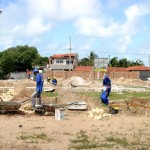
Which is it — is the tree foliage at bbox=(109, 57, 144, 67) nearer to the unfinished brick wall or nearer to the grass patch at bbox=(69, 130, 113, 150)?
the unfinished brick wall

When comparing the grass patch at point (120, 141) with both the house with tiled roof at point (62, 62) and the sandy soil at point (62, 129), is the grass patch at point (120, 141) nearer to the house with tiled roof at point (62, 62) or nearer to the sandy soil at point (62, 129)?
the sandy soil at point (62, 129)

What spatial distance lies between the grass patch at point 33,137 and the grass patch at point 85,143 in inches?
30.9

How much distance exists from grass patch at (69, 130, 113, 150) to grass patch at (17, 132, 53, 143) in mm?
784

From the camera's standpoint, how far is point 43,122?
14.0 metres

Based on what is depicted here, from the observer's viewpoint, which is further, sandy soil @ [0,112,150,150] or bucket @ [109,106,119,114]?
bucket @ [109,106,119,114]

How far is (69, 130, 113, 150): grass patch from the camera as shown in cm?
1043

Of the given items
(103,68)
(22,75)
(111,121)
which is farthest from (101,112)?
(22,75)

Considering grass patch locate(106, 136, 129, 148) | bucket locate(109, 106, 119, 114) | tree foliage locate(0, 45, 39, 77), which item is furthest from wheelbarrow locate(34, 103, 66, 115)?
tree foliage locate(0, 45, 39, 77)

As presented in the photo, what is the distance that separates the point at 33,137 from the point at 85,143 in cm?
157

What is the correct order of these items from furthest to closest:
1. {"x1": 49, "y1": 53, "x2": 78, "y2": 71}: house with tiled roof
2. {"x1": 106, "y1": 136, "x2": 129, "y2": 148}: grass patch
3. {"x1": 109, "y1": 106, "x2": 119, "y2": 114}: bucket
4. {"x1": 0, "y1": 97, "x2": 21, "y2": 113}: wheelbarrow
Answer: {"x1": 49, "y1": 53, "x2": 78, "y2": 71}: house with tiled roof → {"x1": 109, "y1": 106, "x2": 119, "y2": 114}: bucket → {"x1": 0, "y1": 97, "x2": 21, "y2": 113}: wheelbarrow → {"x1": 106, "y1": 136, "x2": 129, "y2": 148}: grass patch

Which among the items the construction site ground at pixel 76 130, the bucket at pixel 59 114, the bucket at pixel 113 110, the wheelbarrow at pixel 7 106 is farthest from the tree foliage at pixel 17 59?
the bucket at pixel 59 114

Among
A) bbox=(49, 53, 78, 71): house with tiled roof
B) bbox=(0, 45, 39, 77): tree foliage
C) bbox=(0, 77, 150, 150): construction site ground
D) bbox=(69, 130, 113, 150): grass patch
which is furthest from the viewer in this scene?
bbox=(49, 53, 78, 71): house with tiled roof

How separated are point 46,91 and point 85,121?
33.8 ft

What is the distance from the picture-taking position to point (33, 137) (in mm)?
11328
